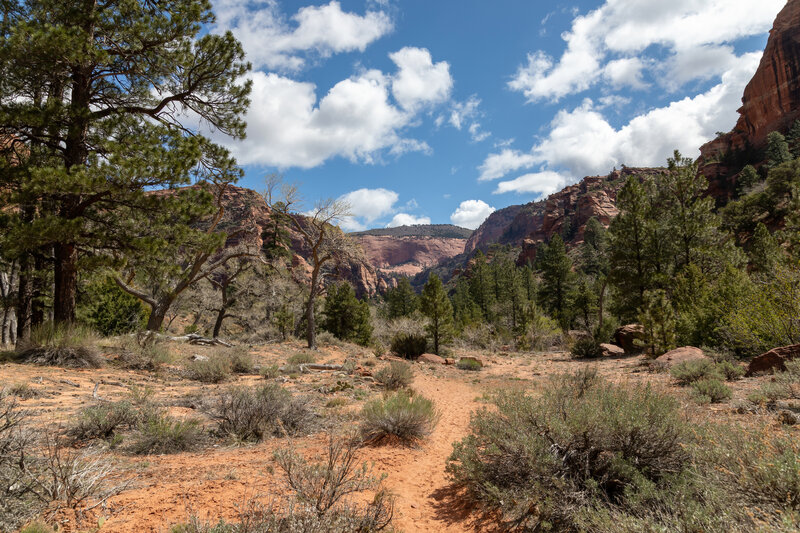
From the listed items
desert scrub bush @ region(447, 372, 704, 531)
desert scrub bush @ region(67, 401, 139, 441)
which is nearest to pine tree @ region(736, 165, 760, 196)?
desert scrub bush @ region(447, 372, 704, 531)

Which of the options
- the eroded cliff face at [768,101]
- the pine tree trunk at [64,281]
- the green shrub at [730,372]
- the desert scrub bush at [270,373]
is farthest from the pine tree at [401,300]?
the eroded cliff face at [768,101]

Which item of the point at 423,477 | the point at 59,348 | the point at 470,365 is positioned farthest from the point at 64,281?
the point at 470,365

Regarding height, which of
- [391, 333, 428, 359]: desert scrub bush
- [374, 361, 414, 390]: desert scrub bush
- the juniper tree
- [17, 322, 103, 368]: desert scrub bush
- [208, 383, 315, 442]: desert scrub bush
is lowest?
[391, 333, 428, 359]: desert scrub bush

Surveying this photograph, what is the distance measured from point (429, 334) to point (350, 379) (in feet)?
41.8

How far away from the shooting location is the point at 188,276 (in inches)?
499

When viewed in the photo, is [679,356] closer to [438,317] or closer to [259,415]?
[259,415]

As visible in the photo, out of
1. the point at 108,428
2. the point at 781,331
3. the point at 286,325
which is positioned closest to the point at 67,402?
the point at 108,428

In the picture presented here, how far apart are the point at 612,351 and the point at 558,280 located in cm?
2118

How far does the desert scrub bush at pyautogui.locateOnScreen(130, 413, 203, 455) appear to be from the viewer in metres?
4.09

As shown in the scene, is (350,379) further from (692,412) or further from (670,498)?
(670,498)

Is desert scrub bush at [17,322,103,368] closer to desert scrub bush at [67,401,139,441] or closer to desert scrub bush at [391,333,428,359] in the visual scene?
desert scrub bush at [67,401,139,441]

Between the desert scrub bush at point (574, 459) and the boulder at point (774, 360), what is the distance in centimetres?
522

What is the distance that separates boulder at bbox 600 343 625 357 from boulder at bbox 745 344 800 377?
10.8 meters

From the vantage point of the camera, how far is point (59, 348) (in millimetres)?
7895
